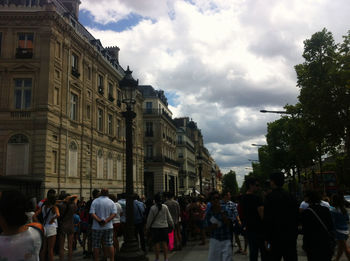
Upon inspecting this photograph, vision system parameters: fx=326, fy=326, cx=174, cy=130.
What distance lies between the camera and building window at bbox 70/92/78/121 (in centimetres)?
2539

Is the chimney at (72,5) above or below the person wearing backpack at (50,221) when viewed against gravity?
above

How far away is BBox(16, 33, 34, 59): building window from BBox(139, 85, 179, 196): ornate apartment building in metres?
29.4

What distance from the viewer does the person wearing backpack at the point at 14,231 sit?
2.79m

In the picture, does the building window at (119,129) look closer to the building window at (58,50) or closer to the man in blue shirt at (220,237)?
the building window at (58,50)

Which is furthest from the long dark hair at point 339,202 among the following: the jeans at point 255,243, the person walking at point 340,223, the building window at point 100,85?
the building window at point 100,85

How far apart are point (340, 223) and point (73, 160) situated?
2064 centimetres

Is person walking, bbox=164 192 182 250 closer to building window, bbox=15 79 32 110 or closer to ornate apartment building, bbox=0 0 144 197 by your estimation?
ornate apartment building, bbox=0 0 144 197

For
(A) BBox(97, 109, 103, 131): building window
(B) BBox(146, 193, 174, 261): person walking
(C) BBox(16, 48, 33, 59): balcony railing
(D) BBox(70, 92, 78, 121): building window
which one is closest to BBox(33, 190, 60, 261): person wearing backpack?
(B) BBox(146, 193, 174, 261): person walking

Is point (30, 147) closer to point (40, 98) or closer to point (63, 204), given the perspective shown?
point (40, 98)

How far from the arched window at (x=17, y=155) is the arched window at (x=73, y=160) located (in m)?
3.54

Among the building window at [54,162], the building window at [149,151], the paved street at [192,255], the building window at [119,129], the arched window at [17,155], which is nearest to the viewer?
the paved street at [192,255]

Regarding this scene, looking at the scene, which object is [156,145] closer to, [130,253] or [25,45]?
[25,45]

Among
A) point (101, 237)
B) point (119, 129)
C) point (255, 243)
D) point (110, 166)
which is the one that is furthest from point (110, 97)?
point (255, 243)

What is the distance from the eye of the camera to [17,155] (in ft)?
69.6
